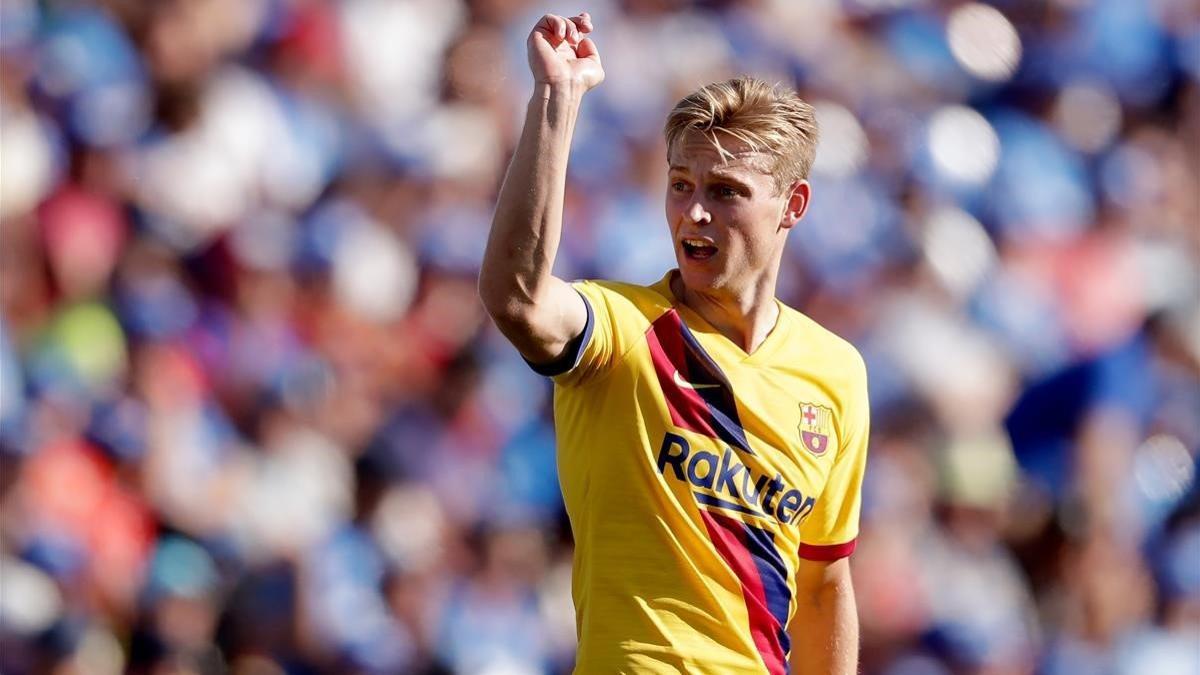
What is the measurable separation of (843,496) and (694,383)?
51 cm

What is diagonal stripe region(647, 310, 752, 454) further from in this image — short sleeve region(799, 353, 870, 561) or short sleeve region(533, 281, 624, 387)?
short sleeve region(799, 353, 870, 561)

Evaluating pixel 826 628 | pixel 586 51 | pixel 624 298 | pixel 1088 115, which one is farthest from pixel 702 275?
pixel 1088 115

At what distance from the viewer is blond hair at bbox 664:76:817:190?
3.03 meters

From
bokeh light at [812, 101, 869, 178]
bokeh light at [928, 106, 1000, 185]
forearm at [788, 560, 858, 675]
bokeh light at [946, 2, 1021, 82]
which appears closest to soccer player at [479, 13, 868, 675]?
forearm at [788, 560, 858, 675]

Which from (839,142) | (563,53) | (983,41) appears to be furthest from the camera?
(983,41)

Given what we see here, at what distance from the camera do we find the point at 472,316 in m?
5.21

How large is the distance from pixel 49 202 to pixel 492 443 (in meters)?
1.49

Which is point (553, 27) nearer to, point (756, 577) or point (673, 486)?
point (673, 486)

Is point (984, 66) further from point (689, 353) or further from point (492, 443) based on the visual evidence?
point (689, 353)

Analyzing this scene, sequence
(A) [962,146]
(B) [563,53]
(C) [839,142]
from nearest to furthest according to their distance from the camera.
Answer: (B) [563,53] < (C) [839,142] < (A) [962,146]

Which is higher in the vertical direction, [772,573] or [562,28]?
[562,28]

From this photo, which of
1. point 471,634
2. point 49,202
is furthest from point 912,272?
point 49,202

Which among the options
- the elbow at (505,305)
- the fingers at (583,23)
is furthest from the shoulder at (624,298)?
the fingers at (583,23)

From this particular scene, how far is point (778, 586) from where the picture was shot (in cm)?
306
